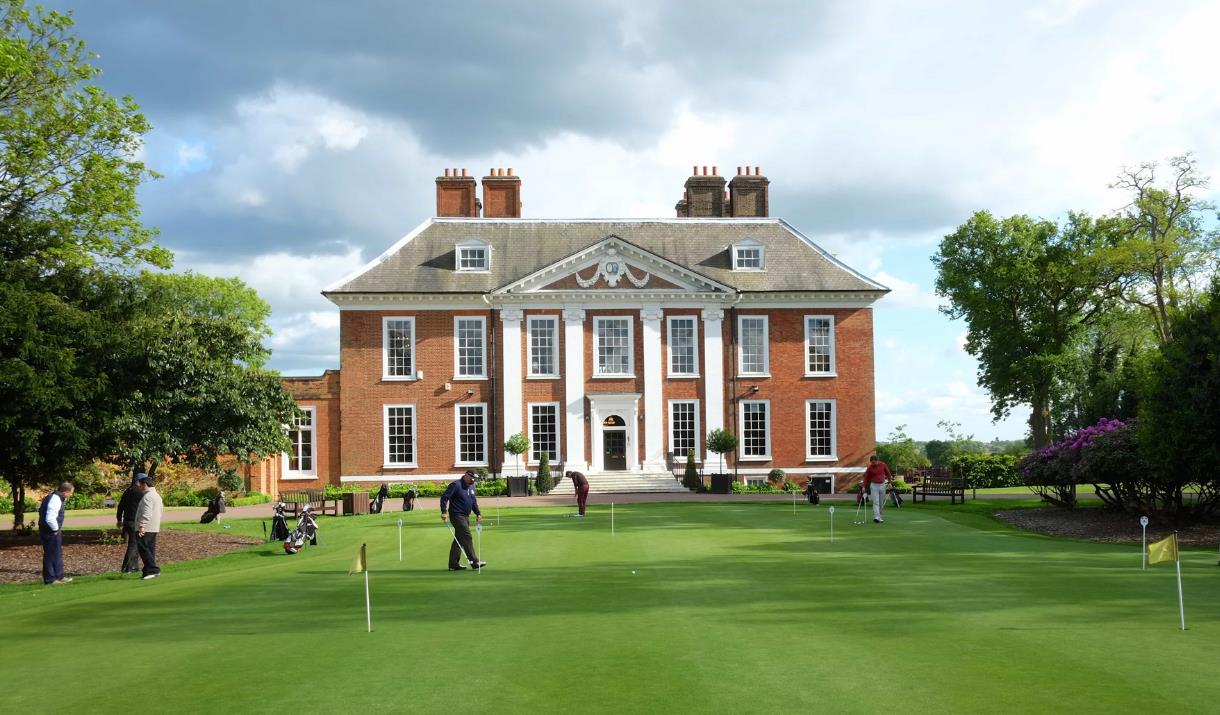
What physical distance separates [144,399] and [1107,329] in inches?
1759

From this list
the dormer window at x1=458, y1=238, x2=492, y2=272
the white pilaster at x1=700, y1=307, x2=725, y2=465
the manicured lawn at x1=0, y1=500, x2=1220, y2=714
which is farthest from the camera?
the dormer window at x1=458, y1=238, x2=492, y2=272

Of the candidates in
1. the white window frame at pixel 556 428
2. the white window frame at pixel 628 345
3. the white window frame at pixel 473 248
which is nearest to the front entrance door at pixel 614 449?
the white window frame at pixel 556 428

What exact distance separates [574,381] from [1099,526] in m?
22.1

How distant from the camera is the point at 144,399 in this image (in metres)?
18.8

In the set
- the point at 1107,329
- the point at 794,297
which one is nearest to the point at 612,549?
the point at 794,297

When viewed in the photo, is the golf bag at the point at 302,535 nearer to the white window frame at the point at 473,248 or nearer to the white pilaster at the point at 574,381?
the white pilaster at the point at 574,381

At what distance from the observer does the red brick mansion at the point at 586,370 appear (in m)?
39.1

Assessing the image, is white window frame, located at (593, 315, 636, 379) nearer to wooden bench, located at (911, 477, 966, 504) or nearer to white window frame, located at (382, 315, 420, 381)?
white window frame, located at (382, 315, 420, 381)

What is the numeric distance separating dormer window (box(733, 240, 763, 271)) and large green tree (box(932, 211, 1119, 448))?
13346 mm

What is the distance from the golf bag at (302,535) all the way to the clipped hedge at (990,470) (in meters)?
31.2

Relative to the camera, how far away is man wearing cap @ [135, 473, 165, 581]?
50.8ft

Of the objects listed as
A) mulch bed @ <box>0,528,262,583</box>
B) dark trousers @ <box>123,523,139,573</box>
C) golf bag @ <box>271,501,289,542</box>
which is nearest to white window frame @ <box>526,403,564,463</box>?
mulch bed @ <box>0,528,262,583</box>

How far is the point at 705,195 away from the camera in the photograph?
44.0 meters

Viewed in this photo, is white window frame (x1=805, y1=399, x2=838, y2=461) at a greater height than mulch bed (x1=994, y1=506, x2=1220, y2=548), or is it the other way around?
white window frame (x1=805, y1=399, x2=838, y2=461)
